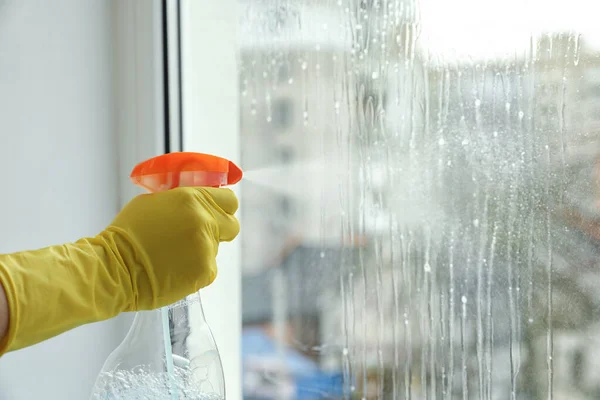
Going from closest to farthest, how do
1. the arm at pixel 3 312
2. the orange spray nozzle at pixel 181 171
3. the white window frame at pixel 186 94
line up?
1. the arm at pixel 3 312
2. the orange spray nozzle at pixel 181 171
3. the white window frame at pixel 186 94

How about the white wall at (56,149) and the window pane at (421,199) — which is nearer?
the window pane at (421,199)

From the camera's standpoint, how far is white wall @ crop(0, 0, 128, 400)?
796 millimetres

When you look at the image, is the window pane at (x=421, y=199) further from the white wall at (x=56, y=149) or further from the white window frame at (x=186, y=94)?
the white wall at (x=56, y=149)

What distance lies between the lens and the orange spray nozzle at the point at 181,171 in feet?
2.14

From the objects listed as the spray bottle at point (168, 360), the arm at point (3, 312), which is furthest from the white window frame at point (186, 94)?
the arm at point (3, 312)

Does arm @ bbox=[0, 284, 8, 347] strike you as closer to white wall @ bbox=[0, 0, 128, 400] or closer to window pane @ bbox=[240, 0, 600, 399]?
white wall @ bbox=[0, 0, 128, 400]

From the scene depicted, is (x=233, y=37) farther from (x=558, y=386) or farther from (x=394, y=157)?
→ (x=558, y=386)

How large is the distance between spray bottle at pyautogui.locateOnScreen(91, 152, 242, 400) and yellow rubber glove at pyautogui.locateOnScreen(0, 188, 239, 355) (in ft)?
0.15

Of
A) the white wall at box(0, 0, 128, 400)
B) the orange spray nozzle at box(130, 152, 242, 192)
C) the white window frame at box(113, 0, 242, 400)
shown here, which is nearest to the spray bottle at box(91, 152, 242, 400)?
the orange spray nozzle at box(130, 152, 242, 192)

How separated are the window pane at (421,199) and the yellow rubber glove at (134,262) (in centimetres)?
25

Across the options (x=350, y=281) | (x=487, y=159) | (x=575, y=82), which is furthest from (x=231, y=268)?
(x=575, y=82)

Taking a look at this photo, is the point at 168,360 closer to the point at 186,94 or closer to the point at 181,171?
the point at 181,171

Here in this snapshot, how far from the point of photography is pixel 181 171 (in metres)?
0.65

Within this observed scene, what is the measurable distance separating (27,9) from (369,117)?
19.7 inches
